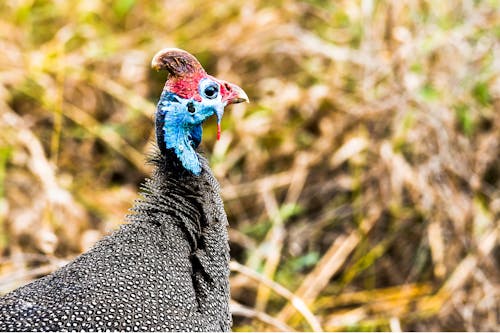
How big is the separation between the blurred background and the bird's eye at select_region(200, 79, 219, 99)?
56.4 inches

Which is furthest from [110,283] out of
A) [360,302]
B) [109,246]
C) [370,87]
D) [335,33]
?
[335,33]

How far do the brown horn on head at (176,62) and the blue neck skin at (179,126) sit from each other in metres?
0.06

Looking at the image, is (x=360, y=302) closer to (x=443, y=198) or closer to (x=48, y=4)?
(x=443, y=198)

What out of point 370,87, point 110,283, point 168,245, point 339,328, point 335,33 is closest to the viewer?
point 110,283

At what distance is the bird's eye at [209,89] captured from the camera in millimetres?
2146

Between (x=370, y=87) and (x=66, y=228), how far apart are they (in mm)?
1536

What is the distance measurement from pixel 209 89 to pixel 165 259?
457 mm

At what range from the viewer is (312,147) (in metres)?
4.29

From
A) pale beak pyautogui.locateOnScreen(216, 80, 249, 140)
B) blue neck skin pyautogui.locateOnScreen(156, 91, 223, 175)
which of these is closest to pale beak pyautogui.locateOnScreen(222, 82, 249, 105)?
pale beak pyautogui.locateOnScreen(216, 80, 249, 140)

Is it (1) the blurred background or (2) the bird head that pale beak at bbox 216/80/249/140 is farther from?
(1) the blurred background

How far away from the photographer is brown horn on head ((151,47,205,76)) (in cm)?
207

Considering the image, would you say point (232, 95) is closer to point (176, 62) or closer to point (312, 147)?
point (176, 62)

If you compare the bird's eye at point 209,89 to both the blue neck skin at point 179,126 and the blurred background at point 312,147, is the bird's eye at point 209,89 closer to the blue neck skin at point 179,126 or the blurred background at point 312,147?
the blue neck skin at point 179,126

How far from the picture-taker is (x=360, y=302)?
12.5 feet
